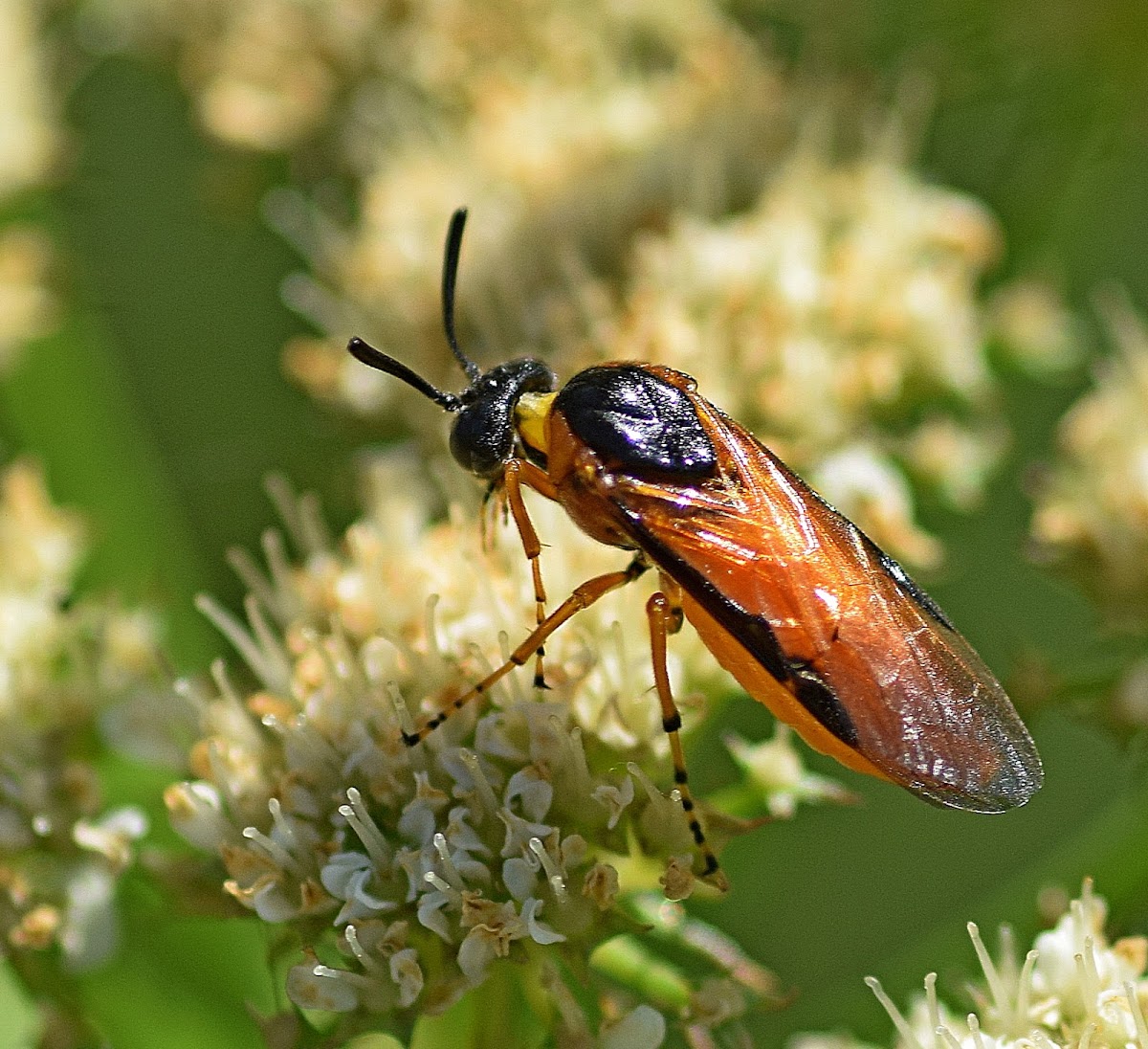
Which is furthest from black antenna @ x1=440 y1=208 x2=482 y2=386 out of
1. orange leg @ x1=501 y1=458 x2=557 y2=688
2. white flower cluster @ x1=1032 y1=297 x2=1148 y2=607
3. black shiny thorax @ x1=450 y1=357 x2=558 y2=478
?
white flower cluster @ x1=1032 y1=297 x2=1148 y2=607

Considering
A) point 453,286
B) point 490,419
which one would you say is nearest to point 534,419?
point 490,419

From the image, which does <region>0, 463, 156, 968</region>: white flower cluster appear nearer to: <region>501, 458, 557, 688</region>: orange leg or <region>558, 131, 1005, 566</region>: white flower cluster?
<region>501, 458, 557, 688</region>: orange leg

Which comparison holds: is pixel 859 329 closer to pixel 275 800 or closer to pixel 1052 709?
pixel 1052 709

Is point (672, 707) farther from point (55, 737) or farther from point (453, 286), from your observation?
point (55, 737)

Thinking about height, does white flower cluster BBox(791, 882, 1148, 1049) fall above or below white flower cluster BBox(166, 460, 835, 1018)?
below

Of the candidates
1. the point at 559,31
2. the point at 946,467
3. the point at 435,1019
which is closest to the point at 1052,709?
the point at 946,467

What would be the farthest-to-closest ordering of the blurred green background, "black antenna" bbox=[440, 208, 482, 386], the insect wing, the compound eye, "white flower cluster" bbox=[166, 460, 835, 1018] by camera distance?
the blurred green background, "black antenna" bbox=[440, 208, 482, 386], the compound eye, "white flower cluster" bbox=[166, 460, 835, 1018], the insect wing

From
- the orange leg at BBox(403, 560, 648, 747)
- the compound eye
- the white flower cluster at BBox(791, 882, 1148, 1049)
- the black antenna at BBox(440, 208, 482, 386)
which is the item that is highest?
the black antenna at BBox(440, 208, 482, 386)
